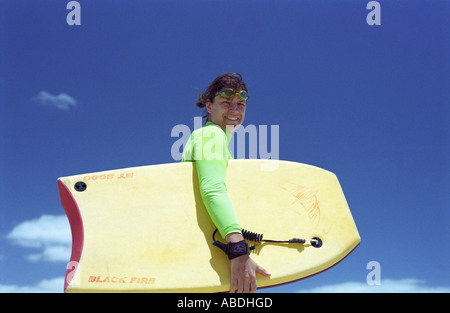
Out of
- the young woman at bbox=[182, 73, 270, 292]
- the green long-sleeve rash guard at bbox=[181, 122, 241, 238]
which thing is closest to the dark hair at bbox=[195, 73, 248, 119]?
the young woman at bbox=[182, 73, 270, 292]

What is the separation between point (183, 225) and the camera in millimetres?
2738

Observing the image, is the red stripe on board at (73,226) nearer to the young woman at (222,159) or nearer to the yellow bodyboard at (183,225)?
the yellow bodyboard at (183,225)

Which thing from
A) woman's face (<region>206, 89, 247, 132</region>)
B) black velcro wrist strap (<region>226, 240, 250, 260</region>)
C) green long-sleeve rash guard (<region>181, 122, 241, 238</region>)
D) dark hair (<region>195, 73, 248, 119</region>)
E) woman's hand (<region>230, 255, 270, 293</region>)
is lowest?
woman's hand (<region>230, 255, 270, 293</region>)

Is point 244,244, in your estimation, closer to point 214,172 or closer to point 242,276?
point 242,276

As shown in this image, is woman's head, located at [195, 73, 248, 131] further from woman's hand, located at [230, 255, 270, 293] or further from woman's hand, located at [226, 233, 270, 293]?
woman's hand, located at [230, 255, 270, 293]

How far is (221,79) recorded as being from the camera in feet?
10.9

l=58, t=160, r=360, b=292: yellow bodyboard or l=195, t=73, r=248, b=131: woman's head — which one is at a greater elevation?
l=195, t=73, r=248, b=131: woman's head

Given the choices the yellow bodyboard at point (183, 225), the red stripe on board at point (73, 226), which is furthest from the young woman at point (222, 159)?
the red stripe on board at point (73, 226)

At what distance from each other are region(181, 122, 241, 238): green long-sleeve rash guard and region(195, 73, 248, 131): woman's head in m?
0.20

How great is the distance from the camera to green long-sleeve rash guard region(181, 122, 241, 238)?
2.54 meters

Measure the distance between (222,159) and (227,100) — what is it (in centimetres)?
67

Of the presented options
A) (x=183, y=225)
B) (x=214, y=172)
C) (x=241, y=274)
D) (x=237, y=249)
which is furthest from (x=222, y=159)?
(x=241, y=274)

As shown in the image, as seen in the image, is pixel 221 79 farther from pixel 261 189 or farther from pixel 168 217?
pixel 168 217
